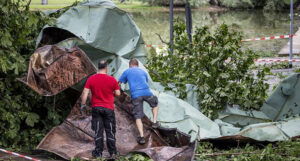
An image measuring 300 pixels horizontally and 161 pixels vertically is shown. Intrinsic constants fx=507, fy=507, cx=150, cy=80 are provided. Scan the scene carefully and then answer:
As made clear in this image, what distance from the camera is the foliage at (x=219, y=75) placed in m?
8.64

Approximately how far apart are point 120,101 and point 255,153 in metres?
2.11

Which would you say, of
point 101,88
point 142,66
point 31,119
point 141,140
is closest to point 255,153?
point 141,140

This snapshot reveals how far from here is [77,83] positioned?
7613 mm

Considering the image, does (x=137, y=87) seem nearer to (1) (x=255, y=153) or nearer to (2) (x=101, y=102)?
(2) (x=101, y=102)

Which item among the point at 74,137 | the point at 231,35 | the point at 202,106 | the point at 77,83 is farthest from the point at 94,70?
the point at 231,35

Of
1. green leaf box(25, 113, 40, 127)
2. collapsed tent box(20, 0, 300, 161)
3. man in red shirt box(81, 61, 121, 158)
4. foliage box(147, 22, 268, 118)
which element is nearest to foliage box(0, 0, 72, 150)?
green leaf box(25, 113, 40, 127)

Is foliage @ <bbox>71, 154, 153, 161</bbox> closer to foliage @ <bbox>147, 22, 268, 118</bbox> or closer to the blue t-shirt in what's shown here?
the blue t-shirt

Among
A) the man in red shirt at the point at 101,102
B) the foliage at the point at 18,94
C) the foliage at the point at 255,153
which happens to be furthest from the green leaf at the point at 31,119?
the foliage at the point at 255,153

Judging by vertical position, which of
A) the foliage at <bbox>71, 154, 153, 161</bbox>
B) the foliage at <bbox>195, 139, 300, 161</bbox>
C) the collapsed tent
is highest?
the collapsed tent

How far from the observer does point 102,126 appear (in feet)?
21.3

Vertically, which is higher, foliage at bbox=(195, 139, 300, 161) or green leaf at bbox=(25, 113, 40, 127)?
green leaf at bbox=(25, 113, 40, 127)

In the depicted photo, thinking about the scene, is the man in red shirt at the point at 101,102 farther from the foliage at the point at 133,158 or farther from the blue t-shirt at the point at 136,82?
the blue t-shirt at the point at 136,82

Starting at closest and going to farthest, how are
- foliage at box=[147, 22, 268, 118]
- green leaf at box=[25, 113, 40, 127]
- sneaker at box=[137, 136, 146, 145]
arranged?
sneaker at box=[137, 136, 146, 145], green leaf at box=[25, 113, 40, 127], foliage at box=[147, 22, 268, 118]

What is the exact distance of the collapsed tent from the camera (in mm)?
A: 6953
